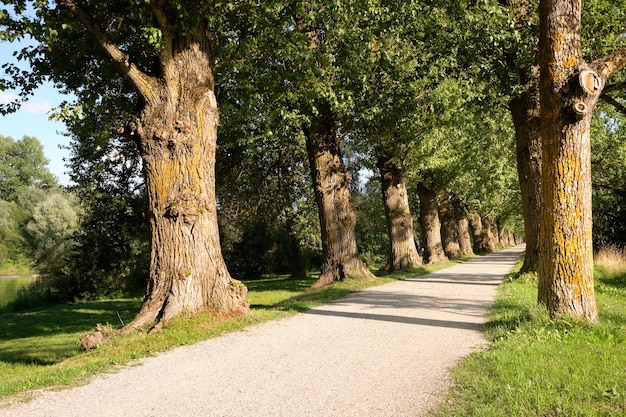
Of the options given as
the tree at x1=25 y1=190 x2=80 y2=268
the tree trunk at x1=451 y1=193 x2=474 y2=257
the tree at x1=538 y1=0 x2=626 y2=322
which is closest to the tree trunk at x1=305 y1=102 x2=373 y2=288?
the tree at x1=538 y1=0 x2=626 y2=322

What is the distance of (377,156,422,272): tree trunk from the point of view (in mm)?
21280

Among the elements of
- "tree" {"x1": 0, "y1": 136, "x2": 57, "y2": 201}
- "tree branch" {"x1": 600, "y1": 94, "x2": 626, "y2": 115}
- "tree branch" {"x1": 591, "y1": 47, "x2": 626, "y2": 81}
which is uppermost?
"tree" {"x1": 0, "y1": 136, "x2": 57, "y2": 201}

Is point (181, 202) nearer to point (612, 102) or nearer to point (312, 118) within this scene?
point (312, 118)

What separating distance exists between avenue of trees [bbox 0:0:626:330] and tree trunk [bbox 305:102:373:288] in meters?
0.05

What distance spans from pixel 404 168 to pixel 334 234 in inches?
282

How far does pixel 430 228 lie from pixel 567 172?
20.3 m

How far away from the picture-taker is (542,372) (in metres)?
4.54

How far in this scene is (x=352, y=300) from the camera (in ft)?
37.0

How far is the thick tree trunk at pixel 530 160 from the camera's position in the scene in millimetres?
13859

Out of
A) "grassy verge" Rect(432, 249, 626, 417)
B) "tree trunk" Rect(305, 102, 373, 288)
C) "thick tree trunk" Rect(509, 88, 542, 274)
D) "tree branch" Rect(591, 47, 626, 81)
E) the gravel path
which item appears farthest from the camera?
"tree trunk" Rect(305, 102, 373, 288)

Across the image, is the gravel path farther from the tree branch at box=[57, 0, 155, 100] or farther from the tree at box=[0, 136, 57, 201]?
the tree at box=[0, 136, 57, 201]

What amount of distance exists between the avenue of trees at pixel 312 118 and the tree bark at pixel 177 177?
0.10ft

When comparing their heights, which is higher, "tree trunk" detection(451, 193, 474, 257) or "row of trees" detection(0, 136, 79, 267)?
"row of trees" detection(0, 136, 79, 267)

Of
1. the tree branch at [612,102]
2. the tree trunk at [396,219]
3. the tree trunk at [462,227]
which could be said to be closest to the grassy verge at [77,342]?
the tree trunk at [396,219]
